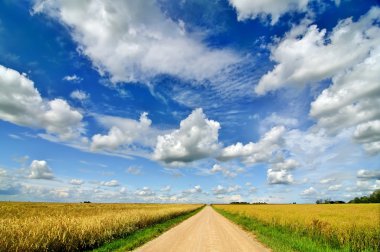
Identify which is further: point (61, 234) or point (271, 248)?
point (271, 248)

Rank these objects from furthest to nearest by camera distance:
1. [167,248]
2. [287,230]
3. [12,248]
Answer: [287,230] → [167,248] → [12,248]

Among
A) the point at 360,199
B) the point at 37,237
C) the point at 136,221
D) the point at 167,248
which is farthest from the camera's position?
the point at 360,199

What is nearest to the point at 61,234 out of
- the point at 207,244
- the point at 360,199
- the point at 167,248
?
the point at 167,248

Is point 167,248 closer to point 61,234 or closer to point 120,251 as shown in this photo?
point 120,251

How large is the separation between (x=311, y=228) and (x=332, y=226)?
193cm

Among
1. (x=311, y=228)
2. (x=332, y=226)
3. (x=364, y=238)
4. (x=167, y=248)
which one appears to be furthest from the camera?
(x=311, y=228)

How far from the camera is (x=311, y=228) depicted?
2136 centimetres

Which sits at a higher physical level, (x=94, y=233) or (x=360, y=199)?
(x=360, y=199)

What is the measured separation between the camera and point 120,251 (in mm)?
13820

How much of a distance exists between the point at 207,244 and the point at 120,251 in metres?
4.60

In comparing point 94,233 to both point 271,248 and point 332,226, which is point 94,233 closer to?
point 271,248

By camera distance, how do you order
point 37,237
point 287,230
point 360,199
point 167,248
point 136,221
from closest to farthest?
point 37,237, point 167,248, point 287,230, point 136,221, point 360,199

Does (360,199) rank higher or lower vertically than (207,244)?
higher

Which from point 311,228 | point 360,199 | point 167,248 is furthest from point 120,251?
point 360,199
